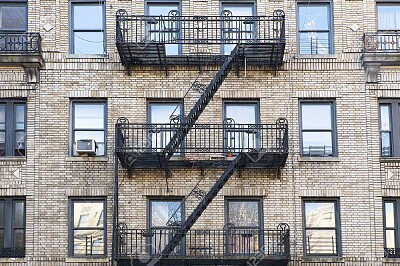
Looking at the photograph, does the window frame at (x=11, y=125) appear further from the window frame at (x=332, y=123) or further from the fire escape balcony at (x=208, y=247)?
the window frame at (x=332, y=123)

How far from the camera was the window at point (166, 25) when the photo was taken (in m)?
24.0

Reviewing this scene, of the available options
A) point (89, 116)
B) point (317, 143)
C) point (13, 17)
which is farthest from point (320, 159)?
point (13, 17)

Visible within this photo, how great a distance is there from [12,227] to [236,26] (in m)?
8.18

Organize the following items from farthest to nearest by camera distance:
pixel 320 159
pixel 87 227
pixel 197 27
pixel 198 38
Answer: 1. pixel 197 27
2. pixel 198 38
3. pixel 320 159
4. pixel 87 227

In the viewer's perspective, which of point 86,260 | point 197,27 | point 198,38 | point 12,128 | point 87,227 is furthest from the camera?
point 197,27

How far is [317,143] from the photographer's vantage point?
80.0 ft

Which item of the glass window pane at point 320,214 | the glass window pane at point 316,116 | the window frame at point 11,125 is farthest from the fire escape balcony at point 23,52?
the glass window pane at point 320,214

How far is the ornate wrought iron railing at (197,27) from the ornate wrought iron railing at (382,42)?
2511 mm

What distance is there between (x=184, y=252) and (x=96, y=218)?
2.59 meters

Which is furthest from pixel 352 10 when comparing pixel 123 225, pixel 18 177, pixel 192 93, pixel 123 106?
pixel 18 177

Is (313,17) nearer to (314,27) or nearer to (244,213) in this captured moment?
(314,27)

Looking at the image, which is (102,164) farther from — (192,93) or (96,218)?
(192,93)

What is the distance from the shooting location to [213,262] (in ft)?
73.7

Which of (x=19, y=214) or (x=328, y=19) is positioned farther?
(x=328, y=19)
